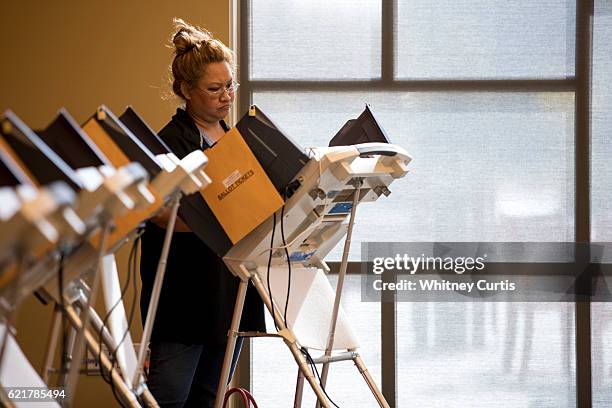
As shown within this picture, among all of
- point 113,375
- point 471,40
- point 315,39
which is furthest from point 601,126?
point 113,375

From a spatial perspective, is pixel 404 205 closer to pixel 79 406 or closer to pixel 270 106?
pixel 270 106

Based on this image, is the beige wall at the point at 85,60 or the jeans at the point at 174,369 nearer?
the jeans at the point at 174,369

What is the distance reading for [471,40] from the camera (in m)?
4.41

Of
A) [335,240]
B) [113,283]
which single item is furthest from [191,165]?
[335,240]

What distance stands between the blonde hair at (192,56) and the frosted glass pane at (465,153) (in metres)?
1.31

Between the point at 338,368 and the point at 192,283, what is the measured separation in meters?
1.62

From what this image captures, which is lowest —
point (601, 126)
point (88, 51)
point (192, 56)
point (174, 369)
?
point (174, 369)

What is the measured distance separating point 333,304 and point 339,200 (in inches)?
15.2

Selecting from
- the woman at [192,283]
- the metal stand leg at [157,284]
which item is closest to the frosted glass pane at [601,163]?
the woman at [192,283]

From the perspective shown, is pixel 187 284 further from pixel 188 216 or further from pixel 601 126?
pixel 601 126

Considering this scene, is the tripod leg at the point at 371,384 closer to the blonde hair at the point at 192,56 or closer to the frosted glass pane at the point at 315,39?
the blonde hair at the point at 192,56

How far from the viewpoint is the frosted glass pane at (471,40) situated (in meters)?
4.40

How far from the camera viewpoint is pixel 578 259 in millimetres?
4352

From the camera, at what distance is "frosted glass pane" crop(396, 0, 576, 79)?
440cm
